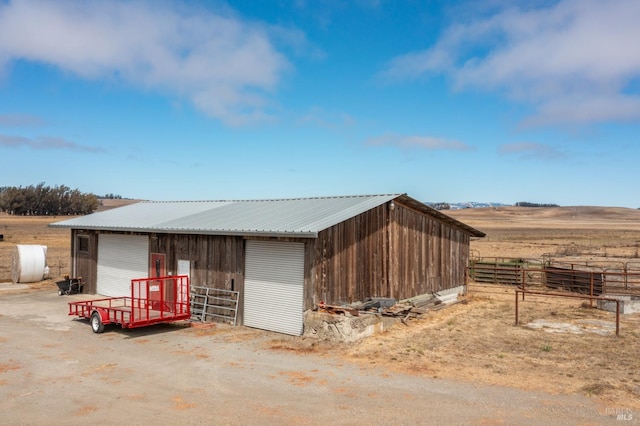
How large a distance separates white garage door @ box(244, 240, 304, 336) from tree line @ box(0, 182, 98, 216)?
145958 mm

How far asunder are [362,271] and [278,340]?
433 cm

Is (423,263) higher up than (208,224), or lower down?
lower down

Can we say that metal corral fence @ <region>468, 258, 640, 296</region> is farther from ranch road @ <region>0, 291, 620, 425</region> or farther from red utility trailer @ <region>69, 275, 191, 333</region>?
red utility trailer @ <region>69, 275, 191, 333</region>

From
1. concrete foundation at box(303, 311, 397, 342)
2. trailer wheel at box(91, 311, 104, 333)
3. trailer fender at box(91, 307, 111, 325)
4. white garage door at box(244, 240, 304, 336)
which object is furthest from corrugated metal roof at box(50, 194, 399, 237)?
trailer wheel at box(91, 311, 104, 333)

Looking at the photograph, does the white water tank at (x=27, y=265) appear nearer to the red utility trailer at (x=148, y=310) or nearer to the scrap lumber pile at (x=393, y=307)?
the red utility trailer at (x=148, y=310)

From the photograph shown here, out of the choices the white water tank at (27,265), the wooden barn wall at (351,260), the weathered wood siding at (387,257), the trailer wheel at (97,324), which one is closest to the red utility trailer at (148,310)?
the trailer wheel at (97,324)

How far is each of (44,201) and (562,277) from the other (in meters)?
149

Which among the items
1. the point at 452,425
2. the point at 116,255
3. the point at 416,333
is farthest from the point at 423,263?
the point at 116,255

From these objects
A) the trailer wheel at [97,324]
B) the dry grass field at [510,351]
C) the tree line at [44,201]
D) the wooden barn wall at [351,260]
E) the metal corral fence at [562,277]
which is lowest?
the dry grass field at [510,351]

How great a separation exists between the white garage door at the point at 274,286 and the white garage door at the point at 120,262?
266 inches

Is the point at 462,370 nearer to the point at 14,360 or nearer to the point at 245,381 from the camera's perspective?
the point at 245,381

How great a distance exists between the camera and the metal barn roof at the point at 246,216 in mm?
15805

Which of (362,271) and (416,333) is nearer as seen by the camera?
(416,333)

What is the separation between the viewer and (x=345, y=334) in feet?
45.9
